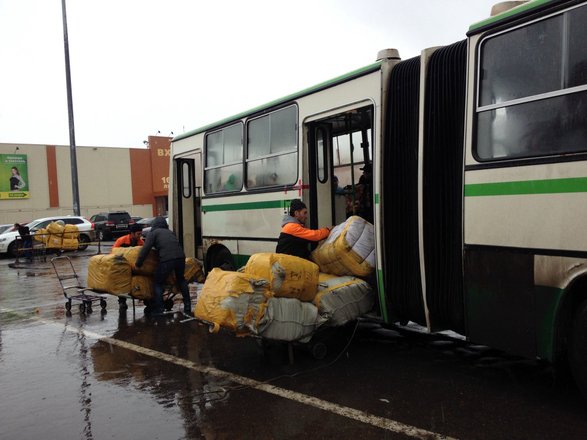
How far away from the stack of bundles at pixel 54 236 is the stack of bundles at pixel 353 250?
712 inches

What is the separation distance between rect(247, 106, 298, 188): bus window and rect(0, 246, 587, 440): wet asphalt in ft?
7.17

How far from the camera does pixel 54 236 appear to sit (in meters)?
21.4

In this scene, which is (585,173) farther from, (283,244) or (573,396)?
(283,244)

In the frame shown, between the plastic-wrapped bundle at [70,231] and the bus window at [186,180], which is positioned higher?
the bus window at [186,180]

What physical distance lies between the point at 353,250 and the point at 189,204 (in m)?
5.31

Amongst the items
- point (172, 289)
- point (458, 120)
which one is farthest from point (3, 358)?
point (458, 120)

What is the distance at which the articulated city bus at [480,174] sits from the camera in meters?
3.86

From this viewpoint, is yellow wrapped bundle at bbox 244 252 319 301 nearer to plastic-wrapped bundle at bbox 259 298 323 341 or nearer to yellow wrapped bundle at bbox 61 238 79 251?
plastic-wrapped bundle at bbox 259 298 323 341

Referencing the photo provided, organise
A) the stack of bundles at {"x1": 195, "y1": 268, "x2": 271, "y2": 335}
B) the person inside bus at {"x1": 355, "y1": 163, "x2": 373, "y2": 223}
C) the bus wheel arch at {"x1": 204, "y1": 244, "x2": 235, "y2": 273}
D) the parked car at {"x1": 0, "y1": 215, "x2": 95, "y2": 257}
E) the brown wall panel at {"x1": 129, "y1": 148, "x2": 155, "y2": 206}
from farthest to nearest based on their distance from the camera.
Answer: the brown wall panel at {"x1": 129, "y1": 148, "x2": 155, "y2": 206}
the parked car at {"x1": 0, "y1": 215, "x2": 95, "y2": 257}
the bus wheel arch at {"x1": 204, "y1": 244, "x2": 235, "y2": 273}
the person inside bus at {"x1": 355, "y1": 163, "x2": 373, "y2": 223}
the stack of bundles at {"x1": 195, "y1": 268, "x2": 271, "y2": 335}

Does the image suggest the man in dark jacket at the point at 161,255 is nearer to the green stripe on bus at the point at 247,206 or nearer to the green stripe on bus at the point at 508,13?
the green stripe on bus at the point at 247,206

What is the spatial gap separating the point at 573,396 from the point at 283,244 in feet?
10.5

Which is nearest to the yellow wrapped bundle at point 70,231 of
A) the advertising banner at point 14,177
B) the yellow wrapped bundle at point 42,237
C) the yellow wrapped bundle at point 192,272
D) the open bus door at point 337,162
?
the yellow wrapped bundle at point 42,237

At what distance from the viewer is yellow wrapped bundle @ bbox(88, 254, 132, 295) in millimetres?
8086

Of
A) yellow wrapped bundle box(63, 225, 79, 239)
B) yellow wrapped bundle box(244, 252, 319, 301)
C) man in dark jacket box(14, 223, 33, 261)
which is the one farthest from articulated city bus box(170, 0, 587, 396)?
yellow wrapped bundle box(63, 225, 79, 239)
